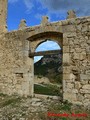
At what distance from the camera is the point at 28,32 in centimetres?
941

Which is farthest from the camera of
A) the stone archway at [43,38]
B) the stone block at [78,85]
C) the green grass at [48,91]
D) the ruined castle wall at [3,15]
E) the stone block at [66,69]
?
the green grass at [48,91]

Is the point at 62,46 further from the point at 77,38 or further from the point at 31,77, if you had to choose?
the point at 31,77

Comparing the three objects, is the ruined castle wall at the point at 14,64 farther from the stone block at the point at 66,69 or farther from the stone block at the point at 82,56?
the stone block at the point at 82,56

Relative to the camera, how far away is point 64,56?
806cm

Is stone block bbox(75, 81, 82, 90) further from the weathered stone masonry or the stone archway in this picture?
the stone archway

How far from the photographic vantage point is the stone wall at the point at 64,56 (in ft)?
24.9

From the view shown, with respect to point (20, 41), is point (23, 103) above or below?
below

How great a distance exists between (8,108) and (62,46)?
3.57m

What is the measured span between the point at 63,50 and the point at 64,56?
266mm

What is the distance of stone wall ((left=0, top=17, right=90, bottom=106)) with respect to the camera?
7.59 meters

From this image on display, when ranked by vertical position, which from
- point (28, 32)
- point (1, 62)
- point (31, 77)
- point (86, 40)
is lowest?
point (31, 77)

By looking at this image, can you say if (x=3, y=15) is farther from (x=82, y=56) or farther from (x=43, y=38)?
(x=82, y=56)

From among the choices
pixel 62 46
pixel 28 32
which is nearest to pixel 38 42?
pixel 28 32

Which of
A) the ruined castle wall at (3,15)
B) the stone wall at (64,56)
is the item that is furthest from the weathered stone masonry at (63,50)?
the ruined castle wall at (3,15)
